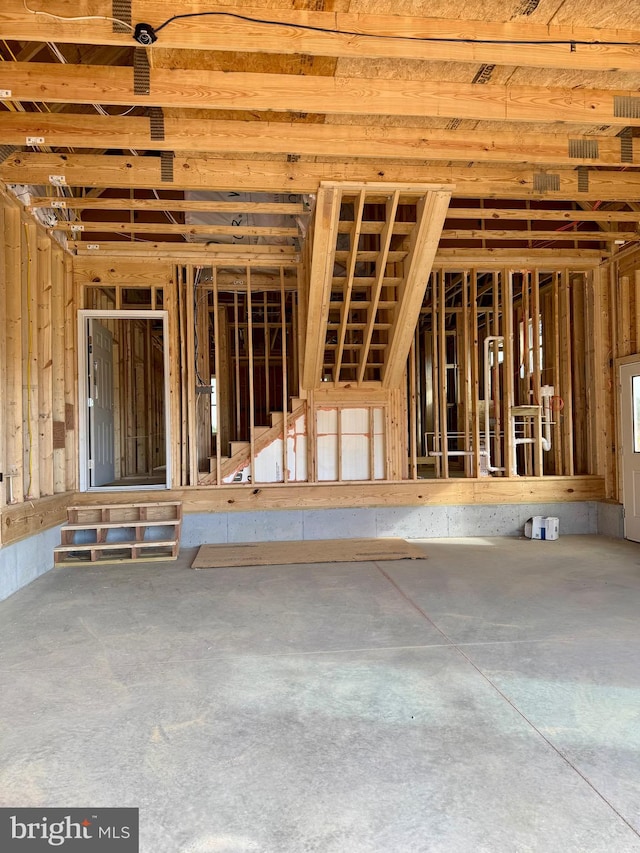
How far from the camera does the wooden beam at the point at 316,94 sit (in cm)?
362

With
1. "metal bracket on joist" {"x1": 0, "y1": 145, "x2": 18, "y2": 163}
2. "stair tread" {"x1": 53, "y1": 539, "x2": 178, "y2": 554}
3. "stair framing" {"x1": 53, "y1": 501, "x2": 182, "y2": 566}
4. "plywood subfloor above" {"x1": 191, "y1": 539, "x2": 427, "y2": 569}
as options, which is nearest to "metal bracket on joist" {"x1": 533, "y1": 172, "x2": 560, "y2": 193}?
"plywood subfloor above" {"x1": 191, "y1": 539, "x2": 427, "y2": 569}

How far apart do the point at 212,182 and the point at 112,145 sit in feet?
2.87

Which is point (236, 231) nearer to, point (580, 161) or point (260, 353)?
point (580, 161)

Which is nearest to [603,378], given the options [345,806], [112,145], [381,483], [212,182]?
[381,483]

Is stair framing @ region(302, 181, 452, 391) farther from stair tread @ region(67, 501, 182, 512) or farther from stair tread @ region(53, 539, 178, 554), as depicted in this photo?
stair tread @ region(53, 539, 178, 554)

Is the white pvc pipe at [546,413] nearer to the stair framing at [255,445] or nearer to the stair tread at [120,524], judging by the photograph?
the stair framing at [255,445]

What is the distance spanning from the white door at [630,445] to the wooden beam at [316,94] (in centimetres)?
341

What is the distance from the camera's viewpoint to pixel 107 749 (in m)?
2.31

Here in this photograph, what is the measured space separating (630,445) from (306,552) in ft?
13.4

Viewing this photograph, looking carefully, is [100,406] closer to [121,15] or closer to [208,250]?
[208,250]

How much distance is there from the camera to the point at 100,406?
734 cm

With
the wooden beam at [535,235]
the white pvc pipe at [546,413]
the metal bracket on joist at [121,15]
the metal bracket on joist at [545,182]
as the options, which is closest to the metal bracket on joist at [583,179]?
the metal bracket on joist at [545,182]

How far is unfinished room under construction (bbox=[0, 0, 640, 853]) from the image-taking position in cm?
232

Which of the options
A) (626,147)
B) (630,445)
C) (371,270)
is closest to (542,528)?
(630,445)
